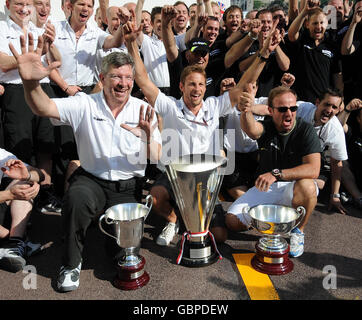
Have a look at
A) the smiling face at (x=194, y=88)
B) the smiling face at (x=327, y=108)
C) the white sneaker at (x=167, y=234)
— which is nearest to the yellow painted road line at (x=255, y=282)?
the white sneaker at (x=167, y=234)

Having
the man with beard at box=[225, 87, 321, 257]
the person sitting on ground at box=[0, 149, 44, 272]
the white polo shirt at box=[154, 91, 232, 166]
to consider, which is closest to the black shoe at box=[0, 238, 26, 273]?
the person sitting on ground at box=[0, 149, 44, 272]

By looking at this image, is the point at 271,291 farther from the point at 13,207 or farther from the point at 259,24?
the point at 259,24

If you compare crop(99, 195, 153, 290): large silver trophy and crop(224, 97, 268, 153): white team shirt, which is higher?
crop(224, 97, 268, 153): white team shirt

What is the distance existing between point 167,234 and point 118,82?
158 cm

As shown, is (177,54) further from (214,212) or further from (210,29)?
(214,212)

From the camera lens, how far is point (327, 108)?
432 centimetres

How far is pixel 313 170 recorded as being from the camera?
12.0 ft

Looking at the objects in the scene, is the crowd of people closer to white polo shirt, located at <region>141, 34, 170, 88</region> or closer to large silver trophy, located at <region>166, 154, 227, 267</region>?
white polo shirt, located at <region>141, 34, 170, 88</region>

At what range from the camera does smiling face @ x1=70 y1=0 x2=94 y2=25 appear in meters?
4.53

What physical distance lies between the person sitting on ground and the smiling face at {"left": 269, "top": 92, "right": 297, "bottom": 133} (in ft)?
7.97

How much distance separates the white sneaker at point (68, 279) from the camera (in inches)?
115

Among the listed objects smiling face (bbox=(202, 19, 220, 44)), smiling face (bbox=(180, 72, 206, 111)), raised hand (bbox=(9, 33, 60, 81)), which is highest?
smiling face (bbox=(202, 19, 220, 44))

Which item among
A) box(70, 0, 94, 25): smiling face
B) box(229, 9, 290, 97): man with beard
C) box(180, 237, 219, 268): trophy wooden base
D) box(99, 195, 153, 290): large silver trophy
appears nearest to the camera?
box(99, 195, 153, 290): large silver trophy

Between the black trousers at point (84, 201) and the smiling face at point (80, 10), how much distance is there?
210 centimetres
